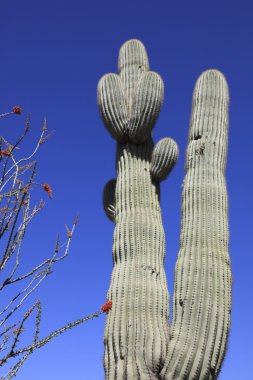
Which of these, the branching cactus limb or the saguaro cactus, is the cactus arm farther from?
the branching cactus limb

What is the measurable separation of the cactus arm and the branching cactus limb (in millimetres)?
233

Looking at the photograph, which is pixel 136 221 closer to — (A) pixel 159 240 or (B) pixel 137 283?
(A) pixel 159 240

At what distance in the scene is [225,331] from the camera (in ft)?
17.6

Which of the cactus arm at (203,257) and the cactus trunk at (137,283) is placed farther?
the cactus trunk at (137,283)

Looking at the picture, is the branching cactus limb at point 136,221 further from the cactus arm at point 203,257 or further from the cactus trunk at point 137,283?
the cactus arm at point 203,257

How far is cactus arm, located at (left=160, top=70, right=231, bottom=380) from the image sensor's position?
17.4ft

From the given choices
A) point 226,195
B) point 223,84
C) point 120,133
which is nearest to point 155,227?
point 226,195

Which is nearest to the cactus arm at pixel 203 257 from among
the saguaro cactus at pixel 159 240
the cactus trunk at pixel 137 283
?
the saguaro cactus at pixel 159 240

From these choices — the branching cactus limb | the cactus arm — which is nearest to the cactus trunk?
the branching cactus limb

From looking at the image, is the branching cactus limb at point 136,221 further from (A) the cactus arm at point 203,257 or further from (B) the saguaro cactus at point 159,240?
(A) the cactus arm at point 203,257

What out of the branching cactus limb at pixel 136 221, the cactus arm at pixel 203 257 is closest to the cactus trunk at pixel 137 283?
the branching cactus limb at pixel 136 221

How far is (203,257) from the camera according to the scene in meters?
5.57

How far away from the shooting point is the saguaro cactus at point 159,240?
538 centimetres

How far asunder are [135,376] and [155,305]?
0.70 meters
